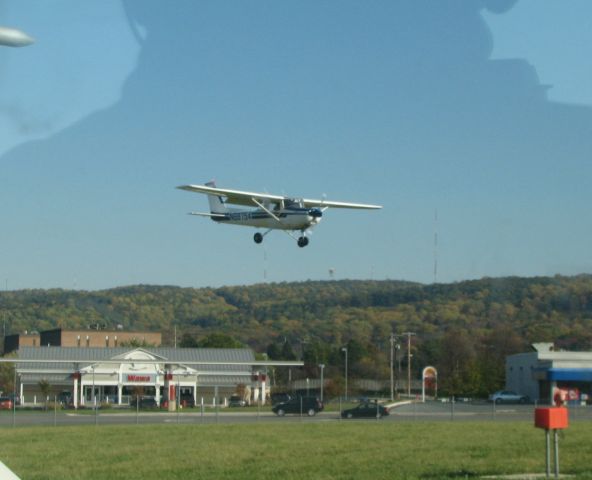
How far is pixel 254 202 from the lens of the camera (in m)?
54.1

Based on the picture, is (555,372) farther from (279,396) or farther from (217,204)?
(217,204)

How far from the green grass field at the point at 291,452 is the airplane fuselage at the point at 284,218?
493 inches

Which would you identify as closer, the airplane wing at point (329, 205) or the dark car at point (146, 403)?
the airplane wing at point (329, 205)

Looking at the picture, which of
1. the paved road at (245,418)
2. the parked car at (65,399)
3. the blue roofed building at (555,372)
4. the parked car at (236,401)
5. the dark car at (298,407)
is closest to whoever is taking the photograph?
the paved road at (245,418)

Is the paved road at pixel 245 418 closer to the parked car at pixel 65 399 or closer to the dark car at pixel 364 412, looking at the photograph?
the dark car at pixel 364 412

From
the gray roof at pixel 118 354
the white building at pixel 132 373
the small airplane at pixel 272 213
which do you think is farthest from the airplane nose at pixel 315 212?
the gray roof at pixel 118 354

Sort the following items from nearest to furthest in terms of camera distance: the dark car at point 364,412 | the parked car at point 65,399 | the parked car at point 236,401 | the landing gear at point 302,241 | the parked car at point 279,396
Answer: the landing gear at point 302,241, the dark car at point 364,412, the parked car at point 65,399, the parked car at point 236,401, the parked car at point 279,396

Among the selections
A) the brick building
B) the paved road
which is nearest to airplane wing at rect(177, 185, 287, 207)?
the paved road

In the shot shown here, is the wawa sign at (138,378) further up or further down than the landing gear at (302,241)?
further down

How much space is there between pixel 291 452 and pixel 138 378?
65.9 m

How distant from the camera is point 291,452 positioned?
29.5 meters

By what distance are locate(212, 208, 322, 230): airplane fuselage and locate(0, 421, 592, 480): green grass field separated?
12528 millimetres

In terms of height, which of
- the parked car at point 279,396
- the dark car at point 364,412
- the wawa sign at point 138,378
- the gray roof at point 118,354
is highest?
the gray roof at point 118,354

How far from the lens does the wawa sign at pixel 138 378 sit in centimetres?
9325
